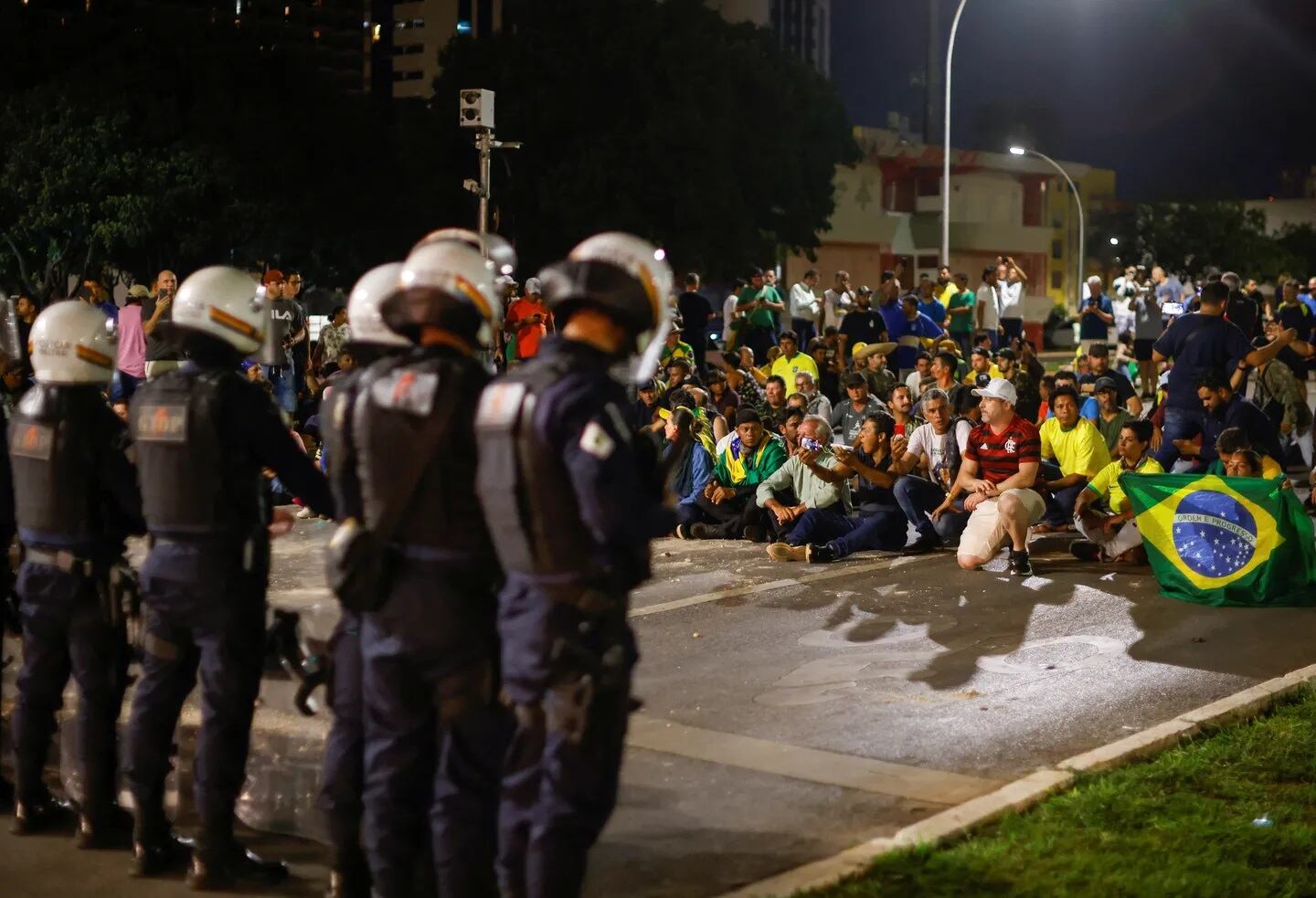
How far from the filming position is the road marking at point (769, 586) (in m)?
10.2

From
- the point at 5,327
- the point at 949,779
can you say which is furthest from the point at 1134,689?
the point at 5,327

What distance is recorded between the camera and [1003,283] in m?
25.0

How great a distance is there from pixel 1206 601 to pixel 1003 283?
1536cm

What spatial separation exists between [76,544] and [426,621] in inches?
72.2

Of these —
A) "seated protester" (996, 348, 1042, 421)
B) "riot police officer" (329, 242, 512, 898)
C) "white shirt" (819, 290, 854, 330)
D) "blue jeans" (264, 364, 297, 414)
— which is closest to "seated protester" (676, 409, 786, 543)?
"seated protester" (996, 348, 1042, 421)

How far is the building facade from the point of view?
60.3 metres

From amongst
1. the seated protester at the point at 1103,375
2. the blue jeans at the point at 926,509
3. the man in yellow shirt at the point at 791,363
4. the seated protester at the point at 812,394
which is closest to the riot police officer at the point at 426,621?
the blue jeans at the point at 926,509

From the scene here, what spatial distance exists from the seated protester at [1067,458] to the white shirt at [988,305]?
466 inches

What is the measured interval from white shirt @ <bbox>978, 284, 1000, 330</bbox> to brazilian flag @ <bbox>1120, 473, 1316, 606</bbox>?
14.4 metres

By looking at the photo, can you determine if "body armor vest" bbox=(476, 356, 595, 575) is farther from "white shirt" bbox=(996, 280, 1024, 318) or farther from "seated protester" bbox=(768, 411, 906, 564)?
"white shirt" bbox=(996, 280, 1024, 318)

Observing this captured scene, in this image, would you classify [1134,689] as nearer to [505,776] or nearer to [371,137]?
Answer: [505,776]

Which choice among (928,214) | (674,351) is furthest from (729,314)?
(928,214)

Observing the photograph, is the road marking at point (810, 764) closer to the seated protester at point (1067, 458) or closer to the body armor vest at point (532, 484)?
the body armor vest at point (532, 484)

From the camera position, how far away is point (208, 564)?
522 centimetres
